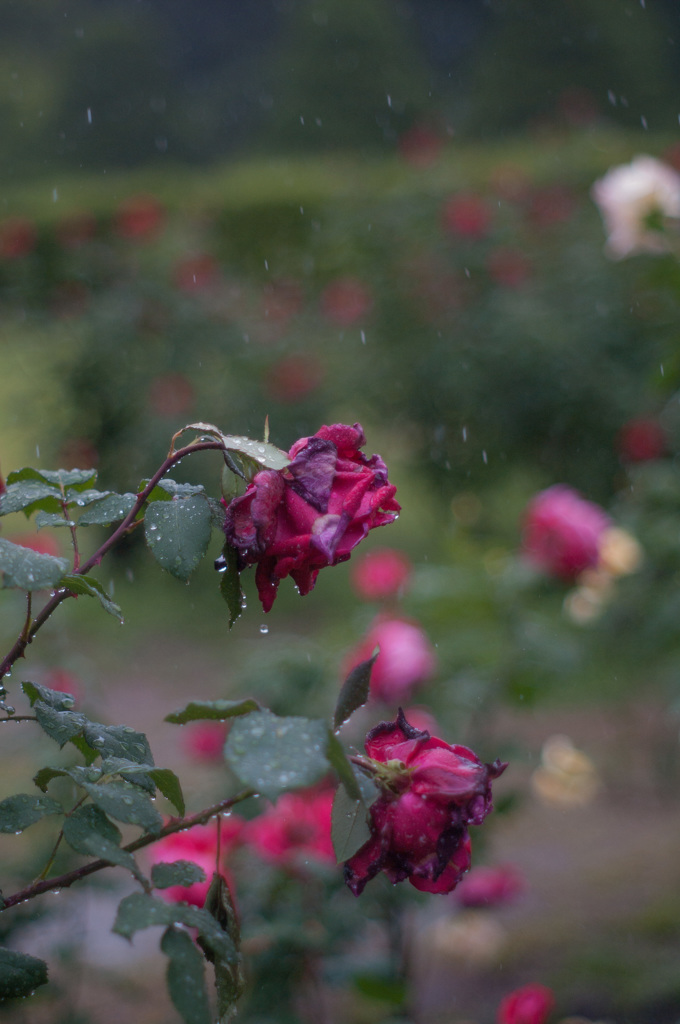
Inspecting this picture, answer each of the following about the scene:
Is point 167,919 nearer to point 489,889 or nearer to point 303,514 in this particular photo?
point 303,514

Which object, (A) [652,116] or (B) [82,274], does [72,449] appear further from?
(A) [652,116]

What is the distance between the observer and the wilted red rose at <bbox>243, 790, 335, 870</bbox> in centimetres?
108

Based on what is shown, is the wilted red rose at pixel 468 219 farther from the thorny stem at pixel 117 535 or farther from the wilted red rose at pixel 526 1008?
the thorny stem at pixel 117 535

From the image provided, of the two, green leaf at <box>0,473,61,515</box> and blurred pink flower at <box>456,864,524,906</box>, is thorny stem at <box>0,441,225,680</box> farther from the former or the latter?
blurred pink flower at <box>456,864,524,906</box>

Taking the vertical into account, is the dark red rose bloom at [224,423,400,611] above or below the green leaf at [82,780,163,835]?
above

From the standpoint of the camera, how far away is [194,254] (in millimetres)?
3938

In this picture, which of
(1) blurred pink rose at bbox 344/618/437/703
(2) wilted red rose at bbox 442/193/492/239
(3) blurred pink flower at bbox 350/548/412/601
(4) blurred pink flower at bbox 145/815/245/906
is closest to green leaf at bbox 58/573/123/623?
(4) blurred pink flower at bbox 145/815/245/906

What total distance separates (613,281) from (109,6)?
7624mm

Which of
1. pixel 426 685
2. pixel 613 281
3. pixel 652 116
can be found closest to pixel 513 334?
pixel 613 281

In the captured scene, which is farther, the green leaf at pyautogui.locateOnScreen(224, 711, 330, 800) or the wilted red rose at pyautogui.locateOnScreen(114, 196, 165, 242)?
the wilted red rose at pyautogui.locateOnScreen(114, 196, 165, 242)

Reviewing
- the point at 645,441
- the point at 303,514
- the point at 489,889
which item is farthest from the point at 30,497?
the point at 645,441

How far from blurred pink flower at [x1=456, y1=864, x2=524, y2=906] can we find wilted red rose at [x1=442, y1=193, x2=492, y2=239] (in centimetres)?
269

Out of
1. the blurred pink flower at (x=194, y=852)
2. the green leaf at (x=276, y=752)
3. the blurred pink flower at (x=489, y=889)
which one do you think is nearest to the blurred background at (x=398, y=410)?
the blurred pink flower at (x=489, y=889)

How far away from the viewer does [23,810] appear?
0.49 meters
